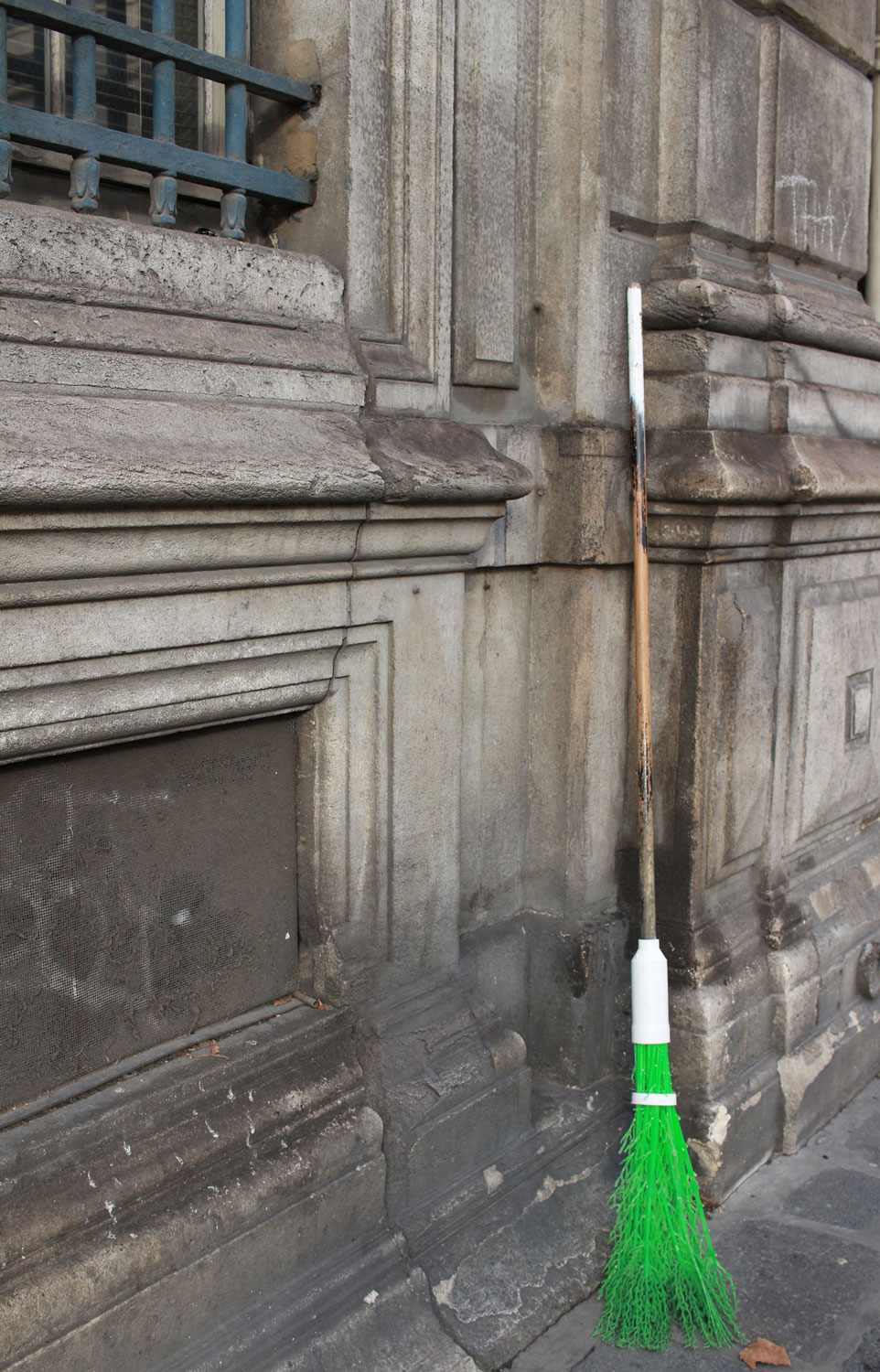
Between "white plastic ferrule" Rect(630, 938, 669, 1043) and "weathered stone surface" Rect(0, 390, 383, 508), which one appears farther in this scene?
"white plastic ferrule" Rect(630, 938, 669, 1043)

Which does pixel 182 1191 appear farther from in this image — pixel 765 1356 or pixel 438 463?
pixel 438 463

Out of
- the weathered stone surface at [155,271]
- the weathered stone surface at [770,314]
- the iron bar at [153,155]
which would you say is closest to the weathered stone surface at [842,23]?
the weathered stone surface at [770,314]

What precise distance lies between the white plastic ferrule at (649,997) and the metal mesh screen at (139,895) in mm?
873

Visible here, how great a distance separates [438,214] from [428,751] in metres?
1.32

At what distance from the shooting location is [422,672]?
2.95 metres

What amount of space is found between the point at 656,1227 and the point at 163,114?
2775mm

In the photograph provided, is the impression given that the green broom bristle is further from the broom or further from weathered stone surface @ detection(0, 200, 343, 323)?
weathered stone surface @ detection(0, 200, 343, 323)

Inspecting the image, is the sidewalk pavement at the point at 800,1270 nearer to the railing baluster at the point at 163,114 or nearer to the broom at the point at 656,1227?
the broom at the point at 656,1227

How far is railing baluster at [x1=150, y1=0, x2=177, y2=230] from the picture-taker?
8.12 ft

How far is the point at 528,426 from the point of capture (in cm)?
330

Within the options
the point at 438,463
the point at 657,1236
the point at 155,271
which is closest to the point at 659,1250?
the point at 657,1236

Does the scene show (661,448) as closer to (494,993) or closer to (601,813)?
(601,813)

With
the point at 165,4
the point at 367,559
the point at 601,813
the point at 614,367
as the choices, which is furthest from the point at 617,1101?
the point at 165,4

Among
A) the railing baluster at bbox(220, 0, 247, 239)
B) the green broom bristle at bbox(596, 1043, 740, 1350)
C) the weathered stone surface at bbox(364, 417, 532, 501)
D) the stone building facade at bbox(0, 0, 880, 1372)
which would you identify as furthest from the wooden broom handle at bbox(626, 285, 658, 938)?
the railing baluster at bbox(220, 0, 247, 239)
